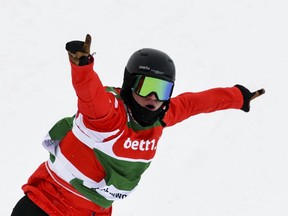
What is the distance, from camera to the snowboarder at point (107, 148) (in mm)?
2791

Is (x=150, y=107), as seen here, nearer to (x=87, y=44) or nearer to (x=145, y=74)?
(x=145, y=74)

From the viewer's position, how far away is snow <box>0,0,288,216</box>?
15.7ft

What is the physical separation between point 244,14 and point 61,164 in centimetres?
464

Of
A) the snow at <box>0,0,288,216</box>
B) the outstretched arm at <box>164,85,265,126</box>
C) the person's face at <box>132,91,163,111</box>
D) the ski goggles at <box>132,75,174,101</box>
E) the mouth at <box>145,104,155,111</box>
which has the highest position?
the ski goggles at <box>132,75,174,101</box>

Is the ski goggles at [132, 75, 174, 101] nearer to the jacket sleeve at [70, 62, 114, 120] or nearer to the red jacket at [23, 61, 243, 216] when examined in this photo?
the red jacket at [23, 61, 243, 216]

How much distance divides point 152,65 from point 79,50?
28.6 inches

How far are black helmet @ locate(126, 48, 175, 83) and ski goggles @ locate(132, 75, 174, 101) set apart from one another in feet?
0.11

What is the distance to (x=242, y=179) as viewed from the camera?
498 cm

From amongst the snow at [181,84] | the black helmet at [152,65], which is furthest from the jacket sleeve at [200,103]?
the snow at [181,84]

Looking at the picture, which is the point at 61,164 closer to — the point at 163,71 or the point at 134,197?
the point at 163,71

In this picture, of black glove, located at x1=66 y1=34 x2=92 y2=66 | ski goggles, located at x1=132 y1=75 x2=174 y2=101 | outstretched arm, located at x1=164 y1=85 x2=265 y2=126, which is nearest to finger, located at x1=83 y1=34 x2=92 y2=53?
black glove, located at x1=66 y1=34 x2=92 y2=66

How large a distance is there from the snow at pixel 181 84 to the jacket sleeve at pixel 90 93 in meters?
2.28

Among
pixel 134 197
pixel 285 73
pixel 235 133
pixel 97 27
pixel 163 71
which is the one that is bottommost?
Answer: pixel 134 197

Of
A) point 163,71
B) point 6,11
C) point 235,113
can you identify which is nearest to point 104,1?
point 6,11
